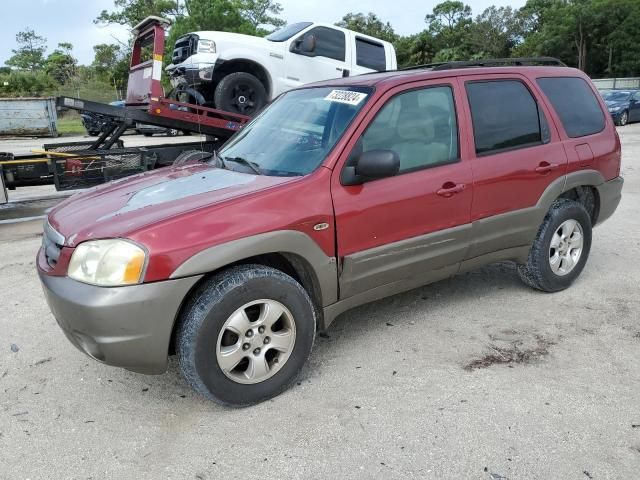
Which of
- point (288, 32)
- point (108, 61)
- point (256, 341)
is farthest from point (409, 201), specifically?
point (108, 61)

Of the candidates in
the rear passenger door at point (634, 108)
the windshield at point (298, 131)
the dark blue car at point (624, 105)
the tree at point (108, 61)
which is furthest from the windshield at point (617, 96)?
the tree at point (108, 61)

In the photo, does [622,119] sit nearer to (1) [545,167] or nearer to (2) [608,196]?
(2) [608,196]

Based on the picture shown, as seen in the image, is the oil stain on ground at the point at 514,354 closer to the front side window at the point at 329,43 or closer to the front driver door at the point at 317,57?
the front driver door at the point at 317,57

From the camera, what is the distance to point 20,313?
4.22 meters

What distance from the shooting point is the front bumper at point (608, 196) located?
4555 mm

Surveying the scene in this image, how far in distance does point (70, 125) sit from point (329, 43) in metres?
23.8

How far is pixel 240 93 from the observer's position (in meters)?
8.42

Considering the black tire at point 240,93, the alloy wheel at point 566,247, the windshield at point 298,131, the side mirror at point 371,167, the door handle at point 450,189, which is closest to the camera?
the side mirror at point 371,167

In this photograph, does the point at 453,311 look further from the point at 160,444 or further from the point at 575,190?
the point at 160,444

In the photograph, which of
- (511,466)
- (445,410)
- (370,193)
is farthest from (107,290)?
(511,466)

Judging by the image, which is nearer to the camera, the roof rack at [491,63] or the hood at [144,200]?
the hood at [144,200]

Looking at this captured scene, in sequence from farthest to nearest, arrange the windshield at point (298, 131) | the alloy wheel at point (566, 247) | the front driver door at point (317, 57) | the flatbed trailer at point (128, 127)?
the front driver door at point (317, 57) < the flatbed trailer at point (128, 127) < the alloy wheel at point (566, 247) < the windshield at point (298, 131)

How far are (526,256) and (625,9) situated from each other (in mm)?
54208

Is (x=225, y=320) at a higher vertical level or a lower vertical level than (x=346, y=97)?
lower
